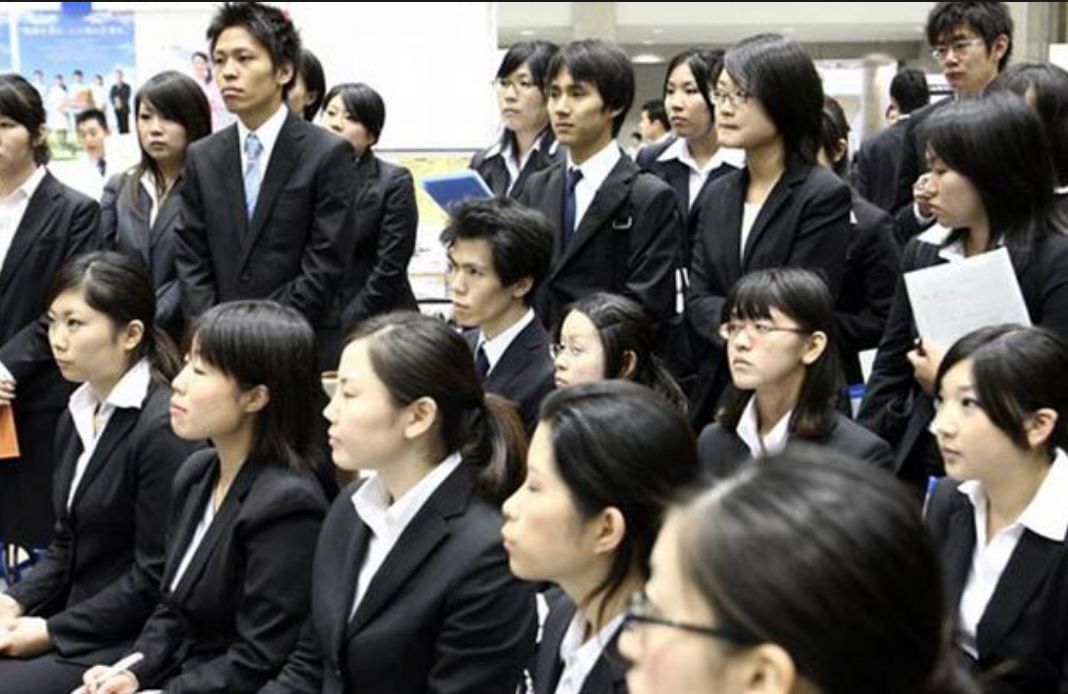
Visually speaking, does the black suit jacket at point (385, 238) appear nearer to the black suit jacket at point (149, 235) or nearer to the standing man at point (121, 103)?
the black suit jacket at point (149, 235)

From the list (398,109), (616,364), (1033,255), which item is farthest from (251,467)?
(398,109)

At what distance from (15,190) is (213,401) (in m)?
1.58

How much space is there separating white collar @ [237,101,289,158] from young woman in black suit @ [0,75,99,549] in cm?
60

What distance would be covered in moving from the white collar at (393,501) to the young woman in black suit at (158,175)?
1590mm

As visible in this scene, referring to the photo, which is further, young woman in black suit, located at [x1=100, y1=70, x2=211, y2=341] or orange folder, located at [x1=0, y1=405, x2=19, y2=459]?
young woman in black suit, located at [x1=100, y1=70, x2=211, y2=341]

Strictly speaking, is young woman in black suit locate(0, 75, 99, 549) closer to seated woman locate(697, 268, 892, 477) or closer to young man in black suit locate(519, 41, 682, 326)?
young man in black suit locate(519, 41, 682, 326)

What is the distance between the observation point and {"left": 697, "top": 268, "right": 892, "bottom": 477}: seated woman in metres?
2.64

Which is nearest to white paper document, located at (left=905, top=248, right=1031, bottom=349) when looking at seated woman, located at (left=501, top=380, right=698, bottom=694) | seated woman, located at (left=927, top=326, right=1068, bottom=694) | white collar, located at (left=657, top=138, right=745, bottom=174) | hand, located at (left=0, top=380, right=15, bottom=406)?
seated woman, located at (left=927, top=326, right=1068, bottom=694)

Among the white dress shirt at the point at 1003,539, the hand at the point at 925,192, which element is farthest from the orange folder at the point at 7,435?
the white dress shirt at the point at 1003,539

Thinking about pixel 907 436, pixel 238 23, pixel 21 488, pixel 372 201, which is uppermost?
pixel 238 23

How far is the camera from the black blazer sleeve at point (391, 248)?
4254 millimetres

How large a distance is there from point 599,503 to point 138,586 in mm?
1221

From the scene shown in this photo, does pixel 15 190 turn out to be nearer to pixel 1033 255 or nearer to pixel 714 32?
pixel 1033 255

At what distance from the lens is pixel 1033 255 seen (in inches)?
100
